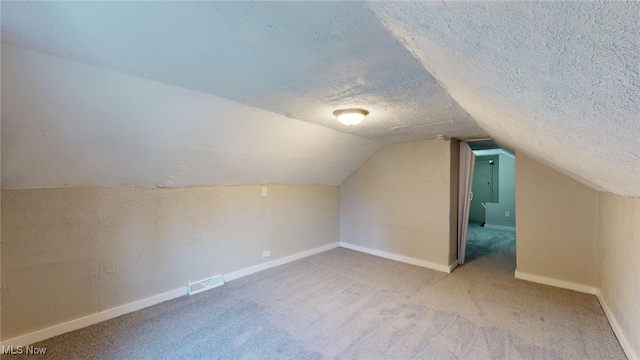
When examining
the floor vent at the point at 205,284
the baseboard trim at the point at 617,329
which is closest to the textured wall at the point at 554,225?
the baseboard trim at the point at 617,329

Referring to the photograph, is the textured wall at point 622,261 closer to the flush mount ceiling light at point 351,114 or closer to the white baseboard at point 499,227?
the flush mount ceiling light at point 351,114

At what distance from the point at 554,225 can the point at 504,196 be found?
13.4 feet

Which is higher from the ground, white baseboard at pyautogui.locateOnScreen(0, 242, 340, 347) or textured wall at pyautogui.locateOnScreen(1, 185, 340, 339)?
textured wall at pyautogui.locateOnScreen(1, 185, 340, 339)

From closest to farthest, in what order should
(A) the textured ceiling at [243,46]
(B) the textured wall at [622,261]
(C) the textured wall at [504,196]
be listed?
(A) the textured ceiling at [243,46] → (B) the textured wall at [622,261] → (C) the textured wall at [504,196]

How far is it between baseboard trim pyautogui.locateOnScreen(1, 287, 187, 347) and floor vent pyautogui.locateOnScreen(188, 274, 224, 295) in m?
0.09

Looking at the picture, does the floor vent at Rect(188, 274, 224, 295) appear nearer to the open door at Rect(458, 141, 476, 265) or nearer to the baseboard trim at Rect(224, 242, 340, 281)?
the baseboard trim at Rect(224, 242, 340, 281)

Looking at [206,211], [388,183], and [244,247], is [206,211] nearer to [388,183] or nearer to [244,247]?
[244,247]

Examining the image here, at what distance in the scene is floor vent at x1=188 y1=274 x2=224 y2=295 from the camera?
9.89 feet

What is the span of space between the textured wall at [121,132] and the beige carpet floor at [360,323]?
4.51ft

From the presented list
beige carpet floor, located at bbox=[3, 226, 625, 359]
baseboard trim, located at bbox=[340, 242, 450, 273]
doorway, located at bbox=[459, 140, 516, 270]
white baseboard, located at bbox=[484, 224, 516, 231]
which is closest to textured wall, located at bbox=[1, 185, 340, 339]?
beige carpet floor, located at bbox=[3, 226, 625, 359]

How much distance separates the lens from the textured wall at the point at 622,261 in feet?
5.97

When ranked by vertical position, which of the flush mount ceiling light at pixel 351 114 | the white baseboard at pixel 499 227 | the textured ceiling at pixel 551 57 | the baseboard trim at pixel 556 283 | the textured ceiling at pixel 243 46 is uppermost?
the textured ceiling at pixel 243 46

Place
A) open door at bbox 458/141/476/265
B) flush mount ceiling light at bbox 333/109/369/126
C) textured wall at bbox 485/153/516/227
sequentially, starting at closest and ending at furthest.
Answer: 1. flush mount ceiling light at bbox 333/109/369/126
2. open door at bbox 458/141/476/265
3. textured wall at bbox 485/153/516/227

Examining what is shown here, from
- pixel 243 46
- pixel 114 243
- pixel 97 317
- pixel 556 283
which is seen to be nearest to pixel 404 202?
pixel 556 283
